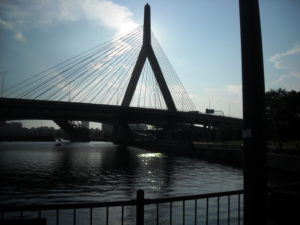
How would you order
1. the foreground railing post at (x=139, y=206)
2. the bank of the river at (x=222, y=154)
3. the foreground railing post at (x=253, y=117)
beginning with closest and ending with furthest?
1. the foreground railing post at (x=253, y=117)
2. the foreground railing post at (x=139, y=206)
3. the bank of the river at (x=222, y=154)

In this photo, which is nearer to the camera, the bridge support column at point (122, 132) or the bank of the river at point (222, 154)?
the bank of the river at point (222, 154)

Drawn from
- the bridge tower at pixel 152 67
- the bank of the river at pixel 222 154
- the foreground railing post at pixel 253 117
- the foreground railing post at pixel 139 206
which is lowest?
the bank of the river at pixel 222 154

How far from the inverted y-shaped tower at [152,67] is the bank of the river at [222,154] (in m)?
10.1

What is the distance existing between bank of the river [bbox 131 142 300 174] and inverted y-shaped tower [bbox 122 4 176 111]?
10.1m

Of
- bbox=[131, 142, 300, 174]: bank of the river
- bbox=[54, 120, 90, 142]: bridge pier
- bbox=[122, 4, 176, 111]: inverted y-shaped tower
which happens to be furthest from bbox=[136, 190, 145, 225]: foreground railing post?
bbox=[54, 120, 90, 142]: bridge pier

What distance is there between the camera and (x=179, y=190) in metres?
20.6

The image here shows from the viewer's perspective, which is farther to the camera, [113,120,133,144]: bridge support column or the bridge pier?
the bridge pier

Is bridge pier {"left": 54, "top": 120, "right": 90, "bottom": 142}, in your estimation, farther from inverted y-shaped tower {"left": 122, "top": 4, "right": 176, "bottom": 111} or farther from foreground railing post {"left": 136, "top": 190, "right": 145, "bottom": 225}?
foreground railing post {"left": 136, "top": 190, "right": 145, "bottom": 225}

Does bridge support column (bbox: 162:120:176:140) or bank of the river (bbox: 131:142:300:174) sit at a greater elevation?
bridge support column (bbox: 162:120:176:140)

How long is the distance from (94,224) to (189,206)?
5244mm

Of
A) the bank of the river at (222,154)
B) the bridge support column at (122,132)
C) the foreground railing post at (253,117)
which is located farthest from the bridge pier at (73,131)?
the foreground railing post at (253,117)

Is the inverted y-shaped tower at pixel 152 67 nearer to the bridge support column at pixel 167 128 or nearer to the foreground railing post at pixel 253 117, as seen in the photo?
the bridge support column at pixel 167 128

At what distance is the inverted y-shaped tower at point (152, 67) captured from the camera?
62.5 meters

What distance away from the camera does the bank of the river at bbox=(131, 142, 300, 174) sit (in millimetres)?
28891
